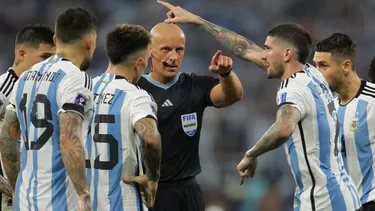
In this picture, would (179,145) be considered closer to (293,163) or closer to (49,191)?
(293,163)

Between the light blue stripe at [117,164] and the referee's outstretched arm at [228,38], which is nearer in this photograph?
the light blue stripe at [117,164]

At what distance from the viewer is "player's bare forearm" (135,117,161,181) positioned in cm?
582

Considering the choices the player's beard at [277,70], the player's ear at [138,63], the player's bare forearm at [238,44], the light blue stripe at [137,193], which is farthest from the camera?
the player's bare forearm at [238,44]

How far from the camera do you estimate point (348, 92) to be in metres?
7.68

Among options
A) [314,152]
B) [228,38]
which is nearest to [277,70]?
[314,152]

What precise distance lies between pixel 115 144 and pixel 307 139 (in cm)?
145

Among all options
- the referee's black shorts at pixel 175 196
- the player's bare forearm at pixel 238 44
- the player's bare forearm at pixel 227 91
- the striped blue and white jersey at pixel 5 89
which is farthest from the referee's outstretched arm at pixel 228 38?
the striped blue and white jersey at pixel 5 89

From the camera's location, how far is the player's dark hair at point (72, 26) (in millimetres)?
5668

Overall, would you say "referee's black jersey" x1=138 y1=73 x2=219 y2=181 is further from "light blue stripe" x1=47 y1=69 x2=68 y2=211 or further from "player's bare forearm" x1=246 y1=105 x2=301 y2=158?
"light blue stripe" x1=47 y1=69 x2=68 y2=211

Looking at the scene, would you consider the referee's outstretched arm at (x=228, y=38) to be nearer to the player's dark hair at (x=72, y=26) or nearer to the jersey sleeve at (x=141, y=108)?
the jersey sleeve at (x=141, y=108)

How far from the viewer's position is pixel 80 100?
213 inches

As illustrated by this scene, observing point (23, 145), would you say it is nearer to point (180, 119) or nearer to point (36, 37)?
point (36, 37)

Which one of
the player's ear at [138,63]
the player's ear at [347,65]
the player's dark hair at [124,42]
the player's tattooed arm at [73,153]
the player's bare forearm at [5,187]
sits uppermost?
the player's dark hair at [124,42]

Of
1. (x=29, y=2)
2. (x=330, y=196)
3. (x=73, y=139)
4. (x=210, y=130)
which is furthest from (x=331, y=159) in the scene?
(x=29, y=2)
